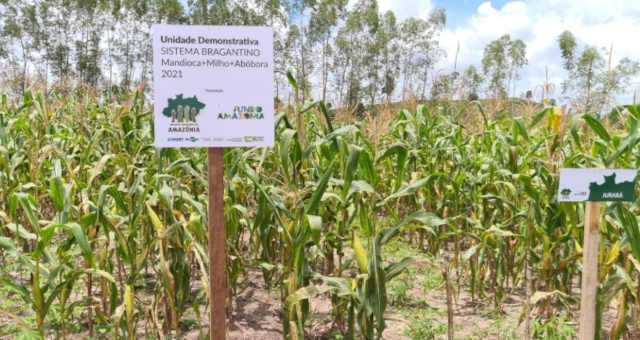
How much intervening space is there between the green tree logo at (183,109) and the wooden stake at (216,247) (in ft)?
0.48

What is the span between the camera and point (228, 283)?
2076 millimetres

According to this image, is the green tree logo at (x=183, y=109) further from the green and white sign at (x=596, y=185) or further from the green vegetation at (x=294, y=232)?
the green and white sign at (x=596, y=185)

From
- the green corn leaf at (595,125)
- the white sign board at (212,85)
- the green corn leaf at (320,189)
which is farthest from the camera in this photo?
the green corn leaf at (595,125)

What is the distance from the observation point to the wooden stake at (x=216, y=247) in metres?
1.55

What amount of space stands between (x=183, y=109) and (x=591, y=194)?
1.44 metres

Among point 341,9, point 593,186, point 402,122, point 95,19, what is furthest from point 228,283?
point 95,19

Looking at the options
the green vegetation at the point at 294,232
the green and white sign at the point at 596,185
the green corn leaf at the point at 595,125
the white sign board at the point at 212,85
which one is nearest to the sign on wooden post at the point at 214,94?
the white sign board at the point at 212,85

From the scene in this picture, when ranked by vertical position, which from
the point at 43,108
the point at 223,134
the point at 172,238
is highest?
the point at 43,108

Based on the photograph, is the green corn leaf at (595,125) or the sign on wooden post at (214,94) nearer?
the sign on wooden post at (214,94)

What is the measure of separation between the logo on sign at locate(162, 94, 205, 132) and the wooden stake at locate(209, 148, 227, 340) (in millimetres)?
124

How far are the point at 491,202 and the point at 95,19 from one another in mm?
36916

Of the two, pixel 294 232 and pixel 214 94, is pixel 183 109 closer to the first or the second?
pixel 214 94

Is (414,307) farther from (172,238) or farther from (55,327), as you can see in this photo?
(55,327)

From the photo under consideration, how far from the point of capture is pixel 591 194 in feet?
4.83
